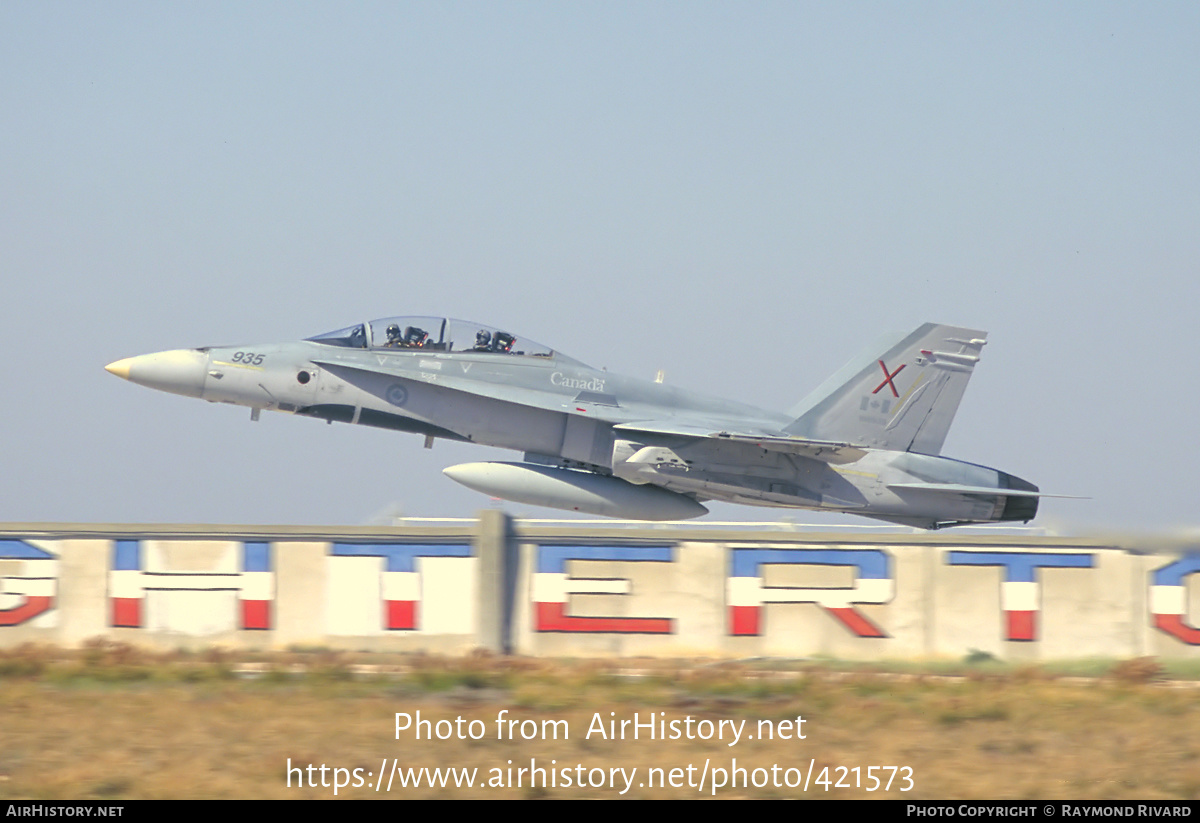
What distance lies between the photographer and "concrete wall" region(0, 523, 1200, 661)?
55.8 feet

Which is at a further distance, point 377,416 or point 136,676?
point 377,416

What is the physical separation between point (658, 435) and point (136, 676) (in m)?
8.31

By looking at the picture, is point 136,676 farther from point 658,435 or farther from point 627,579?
point 658,435

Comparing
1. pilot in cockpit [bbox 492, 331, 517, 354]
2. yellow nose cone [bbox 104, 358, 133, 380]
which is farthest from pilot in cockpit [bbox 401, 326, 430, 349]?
yellow nose cone [bbox 104, 358, 133, 380]

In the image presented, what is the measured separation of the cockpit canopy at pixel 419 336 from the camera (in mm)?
19078

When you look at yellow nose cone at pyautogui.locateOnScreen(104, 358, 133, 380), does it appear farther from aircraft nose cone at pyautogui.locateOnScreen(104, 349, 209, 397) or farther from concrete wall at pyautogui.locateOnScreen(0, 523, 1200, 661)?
concrete wall at pyautogui.locateOnScreen(0, 523, 1200, 661)

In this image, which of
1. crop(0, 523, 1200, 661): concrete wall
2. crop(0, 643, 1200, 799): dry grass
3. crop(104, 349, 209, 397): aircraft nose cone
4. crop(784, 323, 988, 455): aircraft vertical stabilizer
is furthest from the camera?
crop(784, 323, 988, 455): aircraft vertical stabilizer

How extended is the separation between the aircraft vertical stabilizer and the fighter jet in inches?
0.9

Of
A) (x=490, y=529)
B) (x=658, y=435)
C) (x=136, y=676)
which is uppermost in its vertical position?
(x=658, y=435)

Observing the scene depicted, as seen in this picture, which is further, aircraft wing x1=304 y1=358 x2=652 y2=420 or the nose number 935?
aircraft wing x1=304 y1=358 x2=652 y2=420

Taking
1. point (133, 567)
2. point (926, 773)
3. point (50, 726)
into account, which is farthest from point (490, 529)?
point (926, 773)

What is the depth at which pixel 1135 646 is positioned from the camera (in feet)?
56.6

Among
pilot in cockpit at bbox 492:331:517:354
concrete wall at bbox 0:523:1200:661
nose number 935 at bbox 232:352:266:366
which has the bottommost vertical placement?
concrete wall at bbox 0:523:1200:661
